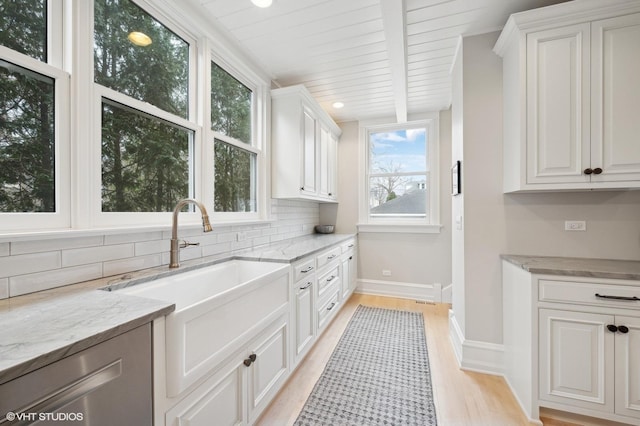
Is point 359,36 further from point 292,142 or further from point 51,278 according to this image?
point 51,278

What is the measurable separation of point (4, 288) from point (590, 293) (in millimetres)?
A: 2813

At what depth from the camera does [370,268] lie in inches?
158

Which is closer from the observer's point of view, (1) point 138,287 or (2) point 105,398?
(2) point 105,398

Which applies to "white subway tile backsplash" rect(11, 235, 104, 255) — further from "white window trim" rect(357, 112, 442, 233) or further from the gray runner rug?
"white window trim" rect(357, 112, 442, 233)

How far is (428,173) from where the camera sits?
151 inches

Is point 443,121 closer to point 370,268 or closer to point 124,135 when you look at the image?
point 370,268

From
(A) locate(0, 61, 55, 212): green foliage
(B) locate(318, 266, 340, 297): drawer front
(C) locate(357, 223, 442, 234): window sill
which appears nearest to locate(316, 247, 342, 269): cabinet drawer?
(B) locate(318, 266, 340, 297): drawer front

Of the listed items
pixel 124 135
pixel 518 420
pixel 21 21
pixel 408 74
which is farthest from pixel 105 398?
pixel 408 74

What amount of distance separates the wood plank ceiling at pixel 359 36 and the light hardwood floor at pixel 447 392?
2.56 m

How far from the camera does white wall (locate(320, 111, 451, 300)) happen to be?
3.69 meters

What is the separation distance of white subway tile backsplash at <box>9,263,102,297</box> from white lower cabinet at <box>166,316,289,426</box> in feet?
2.60

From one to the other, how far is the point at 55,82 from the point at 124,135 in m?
0.36

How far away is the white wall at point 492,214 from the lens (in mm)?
1941

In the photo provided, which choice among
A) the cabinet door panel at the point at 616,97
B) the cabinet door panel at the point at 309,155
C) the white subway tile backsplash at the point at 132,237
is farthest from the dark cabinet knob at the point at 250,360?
the cabinet door panel at the point at 616,97
